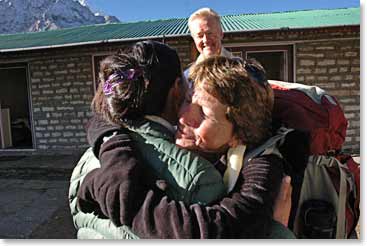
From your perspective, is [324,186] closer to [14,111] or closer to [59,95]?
[59,95]

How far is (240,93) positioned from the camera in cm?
67

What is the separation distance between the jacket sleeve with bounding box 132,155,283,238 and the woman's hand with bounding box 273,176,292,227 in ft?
0.11

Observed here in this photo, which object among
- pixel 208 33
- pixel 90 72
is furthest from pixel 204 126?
pixel 90 72

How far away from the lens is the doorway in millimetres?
6586

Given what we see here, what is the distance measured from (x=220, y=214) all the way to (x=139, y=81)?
12.1 inches

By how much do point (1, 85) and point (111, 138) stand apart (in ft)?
25.1

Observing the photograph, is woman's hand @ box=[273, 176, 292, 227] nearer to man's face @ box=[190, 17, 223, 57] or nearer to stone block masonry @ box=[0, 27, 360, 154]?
man's face @ box=[190, 17, 223, 57]

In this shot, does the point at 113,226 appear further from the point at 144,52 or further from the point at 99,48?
the point at 99,48

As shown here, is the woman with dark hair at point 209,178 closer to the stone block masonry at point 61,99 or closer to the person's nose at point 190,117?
the person's nose at point 190,117

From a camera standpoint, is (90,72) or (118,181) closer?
(118,181)

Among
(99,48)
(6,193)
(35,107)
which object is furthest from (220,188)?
(35,107)

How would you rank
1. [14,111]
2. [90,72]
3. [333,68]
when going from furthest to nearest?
[14,111] < [90,72] < [333,68]

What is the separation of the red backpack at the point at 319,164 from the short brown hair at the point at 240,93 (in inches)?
3.1

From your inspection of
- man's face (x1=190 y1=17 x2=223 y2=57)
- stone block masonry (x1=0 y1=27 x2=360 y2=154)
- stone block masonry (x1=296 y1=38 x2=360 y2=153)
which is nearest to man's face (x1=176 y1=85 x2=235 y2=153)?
man's face (x1=190 y1=17 x2=223 y2=57)
